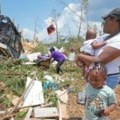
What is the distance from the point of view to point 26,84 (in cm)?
740

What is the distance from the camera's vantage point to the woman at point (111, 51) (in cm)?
371

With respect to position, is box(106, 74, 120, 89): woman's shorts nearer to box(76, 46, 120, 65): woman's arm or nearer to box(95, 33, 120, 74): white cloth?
box(95, 33, 120, 74): white cloth

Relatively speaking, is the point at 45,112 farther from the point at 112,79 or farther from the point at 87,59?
the point at 87,59

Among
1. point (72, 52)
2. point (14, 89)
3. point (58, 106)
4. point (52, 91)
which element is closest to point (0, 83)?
point (14, 89)

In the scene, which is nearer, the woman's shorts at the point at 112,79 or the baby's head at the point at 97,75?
the baby's head at the point at 97,75

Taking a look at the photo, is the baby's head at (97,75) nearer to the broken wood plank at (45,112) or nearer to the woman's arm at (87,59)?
the woman's arm at (87,59)

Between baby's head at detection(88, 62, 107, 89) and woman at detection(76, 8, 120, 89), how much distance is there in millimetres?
74

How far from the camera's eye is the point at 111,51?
3.71 metres

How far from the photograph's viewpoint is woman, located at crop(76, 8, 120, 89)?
3.71 meters

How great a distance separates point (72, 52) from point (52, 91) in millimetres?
4854

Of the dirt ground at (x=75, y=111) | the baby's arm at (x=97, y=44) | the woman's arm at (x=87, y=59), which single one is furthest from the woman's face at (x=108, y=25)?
the dirt ground at (x=75, y=111)

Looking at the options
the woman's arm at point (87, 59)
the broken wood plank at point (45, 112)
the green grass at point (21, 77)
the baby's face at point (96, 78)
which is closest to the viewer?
the baby's face at point (96, 78)

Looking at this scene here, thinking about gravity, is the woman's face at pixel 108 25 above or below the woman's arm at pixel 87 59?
above

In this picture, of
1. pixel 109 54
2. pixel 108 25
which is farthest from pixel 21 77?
pixel 109 54
